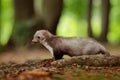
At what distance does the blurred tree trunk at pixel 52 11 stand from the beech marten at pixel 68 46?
11.8 m

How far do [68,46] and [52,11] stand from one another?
41.3ft

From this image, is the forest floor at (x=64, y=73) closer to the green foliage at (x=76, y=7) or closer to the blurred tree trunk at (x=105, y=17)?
the blurred tree trunk at (x=105, y=17)

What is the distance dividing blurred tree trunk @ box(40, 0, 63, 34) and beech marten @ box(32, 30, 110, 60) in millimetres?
11813

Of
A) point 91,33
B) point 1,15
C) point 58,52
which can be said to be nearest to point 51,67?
point 58,52

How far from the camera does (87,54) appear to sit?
497 inches

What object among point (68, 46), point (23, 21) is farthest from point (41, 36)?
point (23, 21)

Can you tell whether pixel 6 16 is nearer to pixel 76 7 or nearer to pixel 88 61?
pixel 76 7

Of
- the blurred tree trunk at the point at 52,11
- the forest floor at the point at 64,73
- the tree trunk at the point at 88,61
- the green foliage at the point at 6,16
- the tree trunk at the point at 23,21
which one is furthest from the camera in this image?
the green foliage at the point at 6,16

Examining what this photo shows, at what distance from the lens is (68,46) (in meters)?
12.5

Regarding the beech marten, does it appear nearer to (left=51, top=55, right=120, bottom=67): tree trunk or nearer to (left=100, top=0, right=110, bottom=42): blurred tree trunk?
(left=51, top=55, right=120, bottom=67): tree trunk

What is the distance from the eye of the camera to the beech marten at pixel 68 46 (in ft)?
41.0

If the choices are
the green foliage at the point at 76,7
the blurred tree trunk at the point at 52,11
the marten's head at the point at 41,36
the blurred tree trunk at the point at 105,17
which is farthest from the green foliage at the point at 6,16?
the marten's head at the point at 41,36

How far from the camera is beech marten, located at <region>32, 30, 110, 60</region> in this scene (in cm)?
1250

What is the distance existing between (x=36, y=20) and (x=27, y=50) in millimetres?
1815
